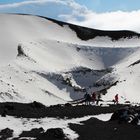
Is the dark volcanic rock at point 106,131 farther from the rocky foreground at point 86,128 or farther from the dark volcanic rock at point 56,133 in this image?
the dark volcanic rock at point 56,133

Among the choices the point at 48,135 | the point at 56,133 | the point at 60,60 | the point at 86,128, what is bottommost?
the point at 48,135

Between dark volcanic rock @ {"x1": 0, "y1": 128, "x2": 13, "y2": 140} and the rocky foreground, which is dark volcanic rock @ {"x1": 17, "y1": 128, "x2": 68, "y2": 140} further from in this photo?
dark volcanic rock @ {"x1": 0, "y1": 128, "x2": 13, "y2": 140}

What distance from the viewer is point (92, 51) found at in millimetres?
97812

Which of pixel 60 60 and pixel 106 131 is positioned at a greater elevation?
pixel 60 60

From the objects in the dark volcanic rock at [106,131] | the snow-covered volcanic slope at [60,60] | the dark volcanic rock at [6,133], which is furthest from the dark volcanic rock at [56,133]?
the snow-covered volcanic slope at [60,60]

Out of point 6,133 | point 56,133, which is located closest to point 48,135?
point 56,133

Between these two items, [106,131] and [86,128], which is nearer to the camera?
[106,131]

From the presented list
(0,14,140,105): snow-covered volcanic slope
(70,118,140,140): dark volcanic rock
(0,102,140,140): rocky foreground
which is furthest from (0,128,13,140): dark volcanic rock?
(0,14,140,105): snow-covered volcanic slope

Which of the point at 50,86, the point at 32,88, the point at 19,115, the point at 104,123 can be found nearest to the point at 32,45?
the point at 50,86

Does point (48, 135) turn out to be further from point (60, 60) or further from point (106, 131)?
point (60, 60)

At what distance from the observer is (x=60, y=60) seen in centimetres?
9131

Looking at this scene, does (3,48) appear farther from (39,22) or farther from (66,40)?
(39,22)

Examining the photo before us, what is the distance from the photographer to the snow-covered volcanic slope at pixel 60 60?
6825 cm

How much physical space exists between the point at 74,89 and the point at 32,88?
10989 millimetres
